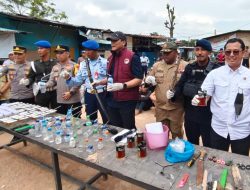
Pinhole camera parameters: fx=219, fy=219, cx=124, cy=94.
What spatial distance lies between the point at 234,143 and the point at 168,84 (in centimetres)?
103

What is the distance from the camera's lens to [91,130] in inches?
95.5

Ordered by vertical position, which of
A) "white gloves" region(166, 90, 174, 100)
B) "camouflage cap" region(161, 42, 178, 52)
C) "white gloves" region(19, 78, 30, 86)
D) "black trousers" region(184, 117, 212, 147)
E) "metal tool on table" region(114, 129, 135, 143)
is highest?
"camouflage cap" region(161, 42, 178, 52)

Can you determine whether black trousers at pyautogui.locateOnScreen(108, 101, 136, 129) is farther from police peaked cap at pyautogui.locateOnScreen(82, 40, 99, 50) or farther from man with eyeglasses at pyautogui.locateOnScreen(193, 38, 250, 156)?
man with eyeglasses at pyautogui.locateOnScreen(193, 38, 250, 156)

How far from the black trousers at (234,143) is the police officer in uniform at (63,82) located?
2144 millimetres

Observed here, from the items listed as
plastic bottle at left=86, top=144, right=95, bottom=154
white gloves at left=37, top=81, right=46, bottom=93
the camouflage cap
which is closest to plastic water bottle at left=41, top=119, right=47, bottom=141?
plastic bottle at left=86, top=144, right=95, bottom=154

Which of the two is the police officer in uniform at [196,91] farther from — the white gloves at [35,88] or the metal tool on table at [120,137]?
the white gloves at [35,88]

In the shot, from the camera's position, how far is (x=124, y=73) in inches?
111

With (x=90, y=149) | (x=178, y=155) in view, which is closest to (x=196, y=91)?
(x=178, y=155)

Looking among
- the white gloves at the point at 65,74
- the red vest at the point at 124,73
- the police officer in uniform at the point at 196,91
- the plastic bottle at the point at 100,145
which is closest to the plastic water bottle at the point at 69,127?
the plastic bottle at the point at 100,145

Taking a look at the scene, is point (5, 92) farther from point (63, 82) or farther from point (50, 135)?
point (50, 135)

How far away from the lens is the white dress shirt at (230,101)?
1875 millimetres

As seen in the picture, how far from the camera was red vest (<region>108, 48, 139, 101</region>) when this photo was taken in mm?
2791

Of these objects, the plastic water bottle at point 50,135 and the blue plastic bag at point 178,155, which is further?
the plastic water bottle at point 50,135

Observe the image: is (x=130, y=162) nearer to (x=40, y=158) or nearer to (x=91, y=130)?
(x=91, y=130)
